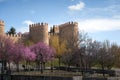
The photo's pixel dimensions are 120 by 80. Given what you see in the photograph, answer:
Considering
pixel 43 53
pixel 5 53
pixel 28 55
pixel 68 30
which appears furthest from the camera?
pixel 68 30

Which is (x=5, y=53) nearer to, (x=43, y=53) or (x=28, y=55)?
(x=28, y=55)

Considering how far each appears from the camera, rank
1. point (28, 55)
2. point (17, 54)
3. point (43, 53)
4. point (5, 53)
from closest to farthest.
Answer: point (5, 53) → point (17, 54) → point (28, 55) → point (43, 53)

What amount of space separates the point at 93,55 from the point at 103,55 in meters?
1.47

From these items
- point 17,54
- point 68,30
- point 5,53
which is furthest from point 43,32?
point 5,53

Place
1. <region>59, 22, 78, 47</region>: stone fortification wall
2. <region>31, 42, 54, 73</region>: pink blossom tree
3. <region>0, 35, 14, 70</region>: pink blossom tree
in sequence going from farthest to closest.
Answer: <region>59, 22, 78, 47</region>: stone fortification wall → <region>31, 42, 54, 73</region>: pink blossom tree → <region>0, 35, 14, 70</region>: pink blossom tree

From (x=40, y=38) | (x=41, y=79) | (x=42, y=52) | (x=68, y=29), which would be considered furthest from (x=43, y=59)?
(x=68, y=29)

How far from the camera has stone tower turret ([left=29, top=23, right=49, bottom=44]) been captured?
266 ft

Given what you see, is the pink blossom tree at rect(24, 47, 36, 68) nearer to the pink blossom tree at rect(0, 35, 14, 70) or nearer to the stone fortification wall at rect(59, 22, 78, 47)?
the pink blossom tree at rect(0, 35, 14, 70)

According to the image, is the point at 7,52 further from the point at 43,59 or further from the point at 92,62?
the point at 92,62

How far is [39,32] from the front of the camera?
81875mm

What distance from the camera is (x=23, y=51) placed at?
186ft

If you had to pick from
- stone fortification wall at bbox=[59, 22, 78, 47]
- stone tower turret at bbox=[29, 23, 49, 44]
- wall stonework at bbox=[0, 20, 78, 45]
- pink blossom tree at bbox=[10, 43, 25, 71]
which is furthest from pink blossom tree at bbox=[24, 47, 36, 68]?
stone fortification wall at bbox=[59, 22, 78, 47]

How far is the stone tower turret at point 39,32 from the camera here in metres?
81.1

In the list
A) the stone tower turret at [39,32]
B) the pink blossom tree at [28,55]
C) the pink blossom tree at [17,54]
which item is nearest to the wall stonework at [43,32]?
the stone tower turret at [39,32]
